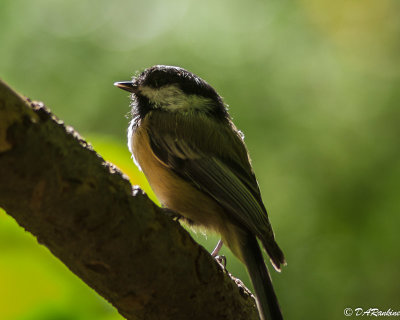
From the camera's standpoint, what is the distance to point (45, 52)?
5.21 m

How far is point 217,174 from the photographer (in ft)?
8.15

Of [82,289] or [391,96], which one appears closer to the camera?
[82,289]

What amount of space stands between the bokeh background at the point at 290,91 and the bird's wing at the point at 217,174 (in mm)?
1492

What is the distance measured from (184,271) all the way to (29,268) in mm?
593

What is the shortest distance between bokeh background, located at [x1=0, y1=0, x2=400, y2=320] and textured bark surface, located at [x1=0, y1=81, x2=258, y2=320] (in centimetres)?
206

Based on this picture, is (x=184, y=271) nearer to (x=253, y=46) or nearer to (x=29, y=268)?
(x=29, y=268)

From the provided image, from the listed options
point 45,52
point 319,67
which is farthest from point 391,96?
point 45,52

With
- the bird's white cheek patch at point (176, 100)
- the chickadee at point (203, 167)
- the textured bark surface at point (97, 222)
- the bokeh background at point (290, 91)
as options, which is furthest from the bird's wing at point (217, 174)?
the bokeh background at point (290, 91)

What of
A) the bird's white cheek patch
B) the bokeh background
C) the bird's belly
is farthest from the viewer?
the bokeh background

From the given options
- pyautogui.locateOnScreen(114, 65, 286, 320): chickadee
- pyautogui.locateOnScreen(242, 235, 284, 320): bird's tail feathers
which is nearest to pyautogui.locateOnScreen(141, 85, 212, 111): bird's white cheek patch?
pyautogui.locateOnScreen(114, 65, 286, 320): chickadee

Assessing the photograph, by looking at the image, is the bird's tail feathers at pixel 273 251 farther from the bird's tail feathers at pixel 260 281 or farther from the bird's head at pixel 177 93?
the bird's head at pixel 177 93

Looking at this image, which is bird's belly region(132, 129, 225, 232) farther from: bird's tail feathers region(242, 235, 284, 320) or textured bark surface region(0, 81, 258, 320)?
textured bark surface region(0, 81, 258, 320)

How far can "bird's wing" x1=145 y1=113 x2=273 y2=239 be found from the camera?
2.36 meters

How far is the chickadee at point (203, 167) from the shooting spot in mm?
2354
